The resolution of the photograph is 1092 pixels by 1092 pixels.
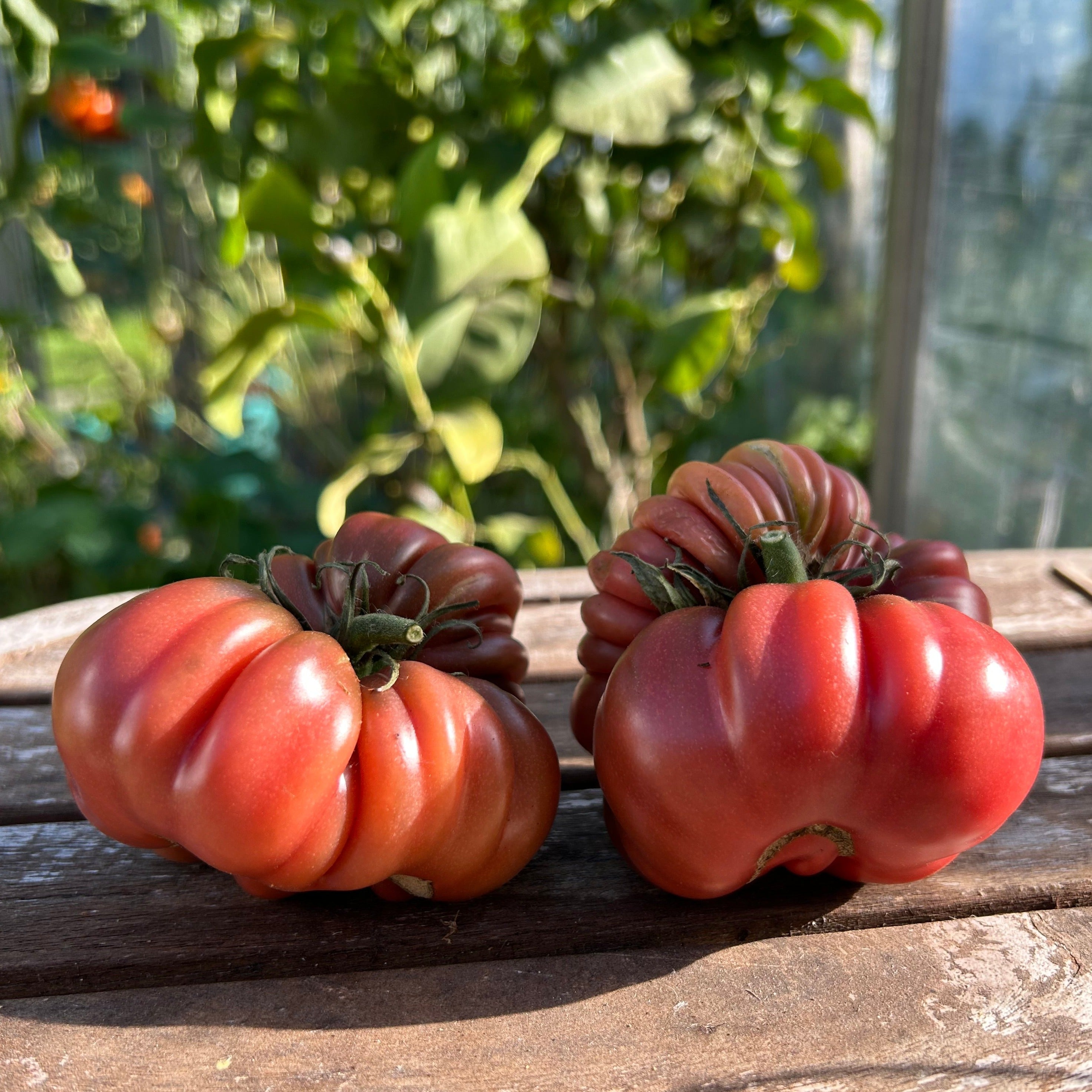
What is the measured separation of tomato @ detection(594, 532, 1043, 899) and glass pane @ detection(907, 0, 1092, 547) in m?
1.61

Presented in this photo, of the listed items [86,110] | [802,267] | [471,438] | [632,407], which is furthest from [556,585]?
[86,110]

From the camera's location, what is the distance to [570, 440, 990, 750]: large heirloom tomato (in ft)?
2.59

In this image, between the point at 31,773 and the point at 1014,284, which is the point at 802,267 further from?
the point at 31,773

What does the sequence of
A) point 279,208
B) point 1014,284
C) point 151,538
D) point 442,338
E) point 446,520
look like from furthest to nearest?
1. point 151,538
2. point 1014,284
3. point 446,520
4. point 442,338
5. point 279,208

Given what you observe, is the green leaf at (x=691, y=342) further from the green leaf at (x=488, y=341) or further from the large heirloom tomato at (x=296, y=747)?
the large heirloom tomato at (x=296, y=747)

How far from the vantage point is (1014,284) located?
2.19 meters

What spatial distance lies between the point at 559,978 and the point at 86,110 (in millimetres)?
2632

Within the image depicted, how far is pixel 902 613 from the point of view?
2.16 feet

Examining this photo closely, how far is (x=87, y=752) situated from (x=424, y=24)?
1.65m

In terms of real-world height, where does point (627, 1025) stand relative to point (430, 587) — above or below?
A: below

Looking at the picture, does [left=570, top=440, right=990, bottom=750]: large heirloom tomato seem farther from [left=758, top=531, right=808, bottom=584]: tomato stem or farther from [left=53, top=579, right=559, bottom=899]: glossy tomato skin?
[left=53, top=579, right=559, bottom=899]: glossy tomato skin

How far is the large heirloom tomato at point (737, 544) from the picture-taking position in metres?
0.79

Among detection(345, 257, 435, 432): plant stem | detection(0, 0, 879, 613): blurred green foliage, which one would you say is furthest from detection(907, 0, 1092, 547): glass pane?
detection(345, 257, 435, 432): plant stem

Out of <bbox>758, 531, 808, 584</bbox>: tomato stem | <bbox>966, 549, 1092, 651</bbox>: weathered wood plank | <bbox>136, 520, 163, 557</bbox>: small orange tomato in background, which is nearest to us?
<bbox>758, 531, 808, 584</bbox>: tomato stem
